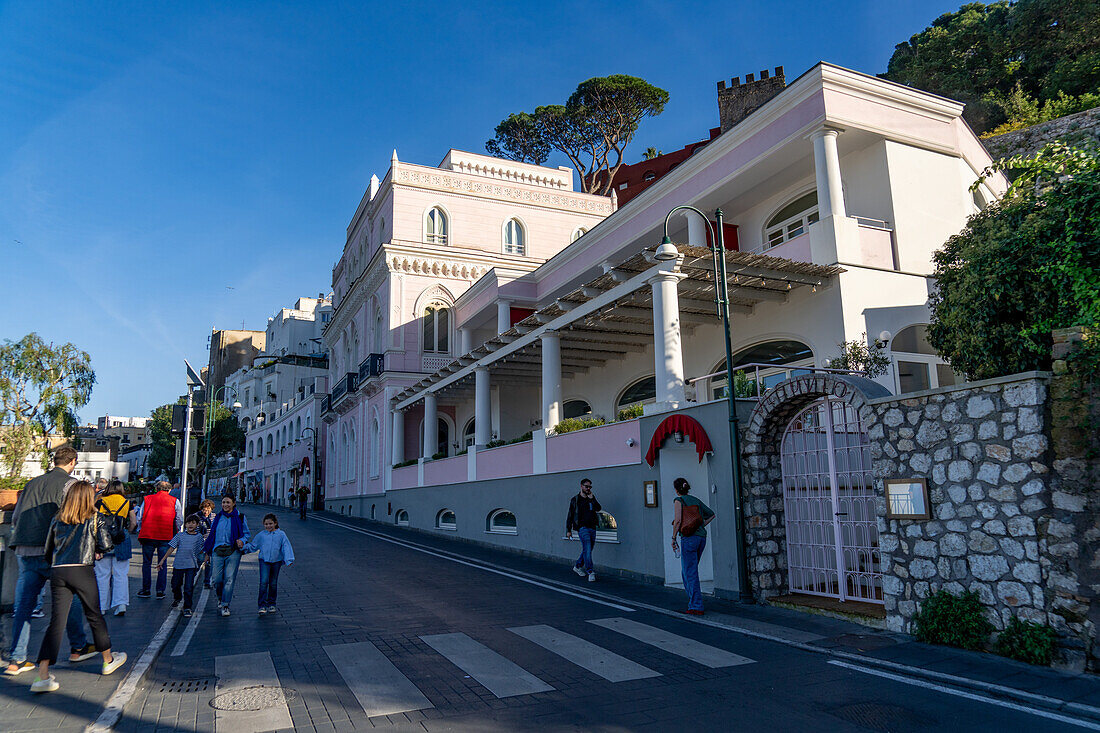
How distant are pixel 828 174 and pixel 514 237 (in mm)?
21118

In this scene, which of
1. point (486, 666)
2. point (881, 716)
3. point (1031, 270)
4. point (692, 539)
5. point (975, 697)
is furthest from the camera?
point (692, 539)

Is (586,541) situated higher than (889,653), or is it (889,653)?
(586,541)

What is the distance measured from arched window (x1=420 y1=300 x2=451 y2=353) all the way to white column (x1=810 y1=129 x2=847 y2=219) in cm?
2078

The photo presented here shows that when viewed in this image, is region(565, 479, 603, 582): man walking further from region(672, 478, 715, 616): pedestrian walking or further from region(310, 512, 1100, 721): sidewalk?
region(672, 478, 715, 616): pedestrian walking

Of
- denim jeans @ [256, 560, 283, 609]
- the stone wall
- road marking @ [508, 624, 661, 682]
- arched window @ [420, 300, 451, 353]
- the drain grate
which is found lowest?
road marking @ [508, 624, 661, 682]

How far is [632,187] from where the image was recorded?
4891 cm

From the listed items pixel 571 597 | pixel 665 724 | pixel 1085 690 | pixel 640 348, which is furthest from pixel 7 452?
pixel 1085 690

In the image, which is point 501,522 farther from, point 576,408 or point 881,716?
point 881,716

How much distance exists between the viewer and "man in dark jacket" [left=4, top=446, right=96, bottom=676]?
616 centimetres

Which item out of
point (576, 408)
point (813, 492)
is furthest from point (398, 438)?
point (813, 492)

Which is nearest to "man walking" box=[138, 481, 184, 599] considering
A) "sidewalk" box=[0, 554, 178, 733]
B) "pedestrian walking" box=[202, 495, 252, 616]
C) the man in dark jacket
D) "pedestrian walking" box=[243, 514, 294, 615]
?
"pedestrian walking" box=[202, 495, 252, 616]

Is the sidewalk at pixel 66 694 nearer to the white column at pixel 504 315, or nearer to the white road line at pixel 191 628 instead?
the white road line at pixel 191 628

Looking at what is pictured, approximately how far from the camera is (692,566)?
9.40 meters

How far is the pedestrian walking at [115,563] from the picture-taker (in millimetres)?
9383
